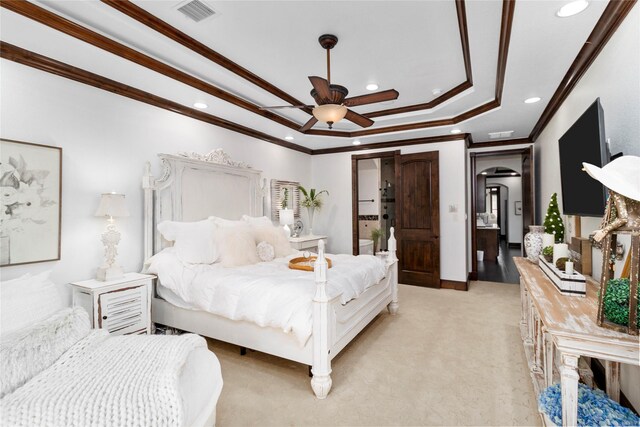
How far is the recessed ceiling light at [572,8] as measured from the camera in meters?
1.73

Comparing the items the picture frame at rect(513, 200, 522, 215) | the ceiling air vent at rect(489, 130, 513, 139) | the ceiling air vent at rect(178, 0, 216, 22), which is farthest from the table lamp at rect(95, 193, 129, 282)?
the picture frame at rect(513, 200, 522, 215)

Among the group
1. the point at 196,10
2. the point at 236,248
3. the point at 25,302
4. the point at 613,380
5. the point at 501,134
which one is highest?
the point at 196,10

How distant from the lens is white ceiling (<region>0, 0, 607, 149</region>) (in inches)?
80.1

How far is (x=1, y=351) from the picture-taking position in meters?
1.22

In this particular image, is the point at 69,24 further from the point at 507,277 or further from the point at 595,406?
the point at 507,277

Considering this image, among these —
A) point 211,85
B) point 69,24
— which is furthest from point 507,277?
point 69,24

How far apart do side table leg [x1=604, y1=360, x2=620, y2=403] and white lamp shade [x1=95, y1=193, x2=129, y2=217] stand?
3.60 meters

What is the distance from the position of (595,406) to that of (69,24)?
3750 mm

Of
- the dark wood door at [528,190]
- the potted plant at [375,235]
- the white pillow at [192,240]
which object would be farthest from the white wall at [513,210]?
the white pillow at [192,240]

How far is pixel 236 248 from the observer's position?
320 cm

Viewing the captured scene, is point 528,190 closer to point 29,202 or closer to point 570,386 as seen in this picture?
point 570,386

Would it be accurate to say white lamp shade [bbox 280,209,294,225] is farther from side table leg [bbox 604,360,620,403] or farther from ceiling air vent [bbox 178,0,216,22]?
side table leg [bbox 604,360,620,403]

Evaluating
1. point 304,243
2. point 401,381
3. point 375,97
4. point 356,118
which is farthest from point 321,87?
point 304,243

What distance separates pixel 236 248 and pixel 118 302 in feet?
3.61
